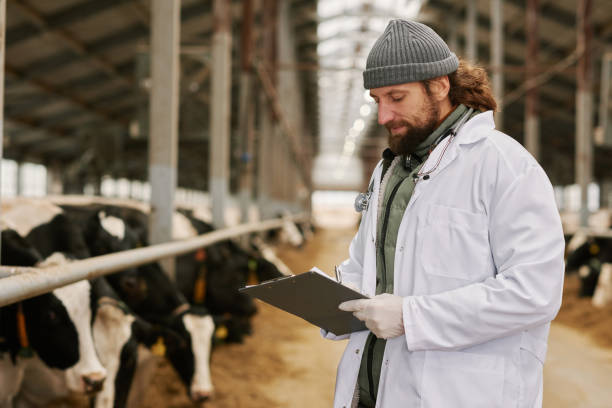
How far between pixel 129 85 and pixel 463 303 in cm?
1950

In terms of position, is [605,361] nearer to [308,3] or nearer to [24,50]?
[24,50]

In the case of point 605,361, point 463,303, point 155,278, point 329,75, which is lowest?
point 605,361

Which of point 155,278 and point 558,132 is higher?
point 558,132

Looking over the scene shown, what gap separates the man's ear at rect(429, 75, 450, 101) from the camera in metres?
1.67

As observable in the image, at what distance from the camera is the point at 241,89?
32.1 ft

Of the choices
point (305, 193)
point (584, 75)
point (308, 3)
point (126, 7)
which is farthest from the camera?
point (305, 193)

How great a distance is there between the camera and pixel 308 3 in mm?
22594

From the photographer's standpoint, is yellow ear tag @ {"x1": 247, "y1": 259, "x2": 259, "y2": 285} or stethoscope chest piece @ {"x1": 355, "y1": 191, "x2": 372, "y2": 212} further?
yellow ear tag @ {"x1": 247, "y1": 259, "x2": 259, "y2": 285}

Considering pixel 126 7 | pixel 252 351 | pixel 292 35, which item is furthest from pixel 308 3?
pixel 252 351

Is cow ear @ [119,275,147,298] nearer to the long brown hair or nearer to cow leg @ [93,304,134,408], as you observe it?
cow leg @ [93,304,134,408]

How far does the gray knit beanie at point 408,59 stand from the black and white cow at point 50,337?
215 cm

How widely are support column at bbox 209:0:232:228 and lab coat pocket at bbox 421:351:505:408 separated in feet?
19.5

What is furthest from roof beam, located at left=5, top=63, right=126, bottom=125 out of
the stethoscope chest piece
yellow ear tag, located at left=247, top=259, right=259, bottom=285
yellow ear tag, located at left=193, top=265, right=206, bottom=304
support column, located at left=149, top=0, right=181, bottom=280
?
the stethoscope chest piece

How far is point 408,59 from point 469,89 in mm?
236
